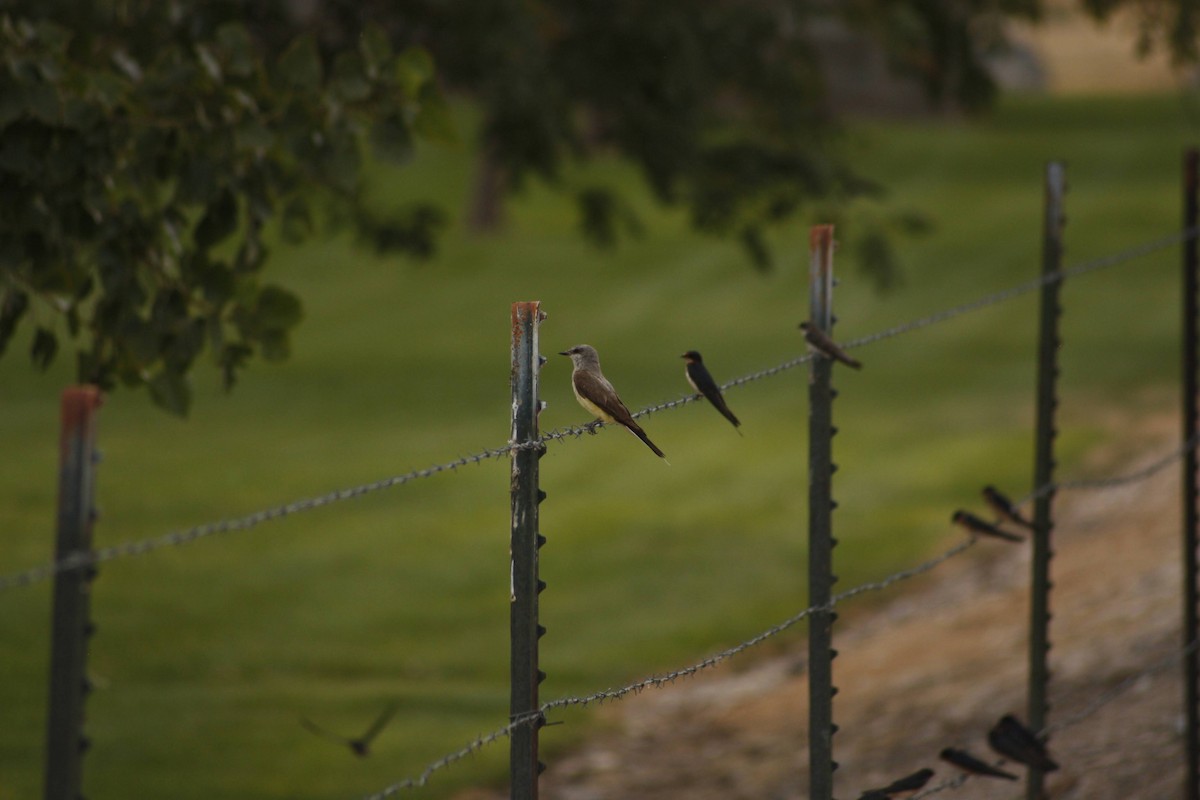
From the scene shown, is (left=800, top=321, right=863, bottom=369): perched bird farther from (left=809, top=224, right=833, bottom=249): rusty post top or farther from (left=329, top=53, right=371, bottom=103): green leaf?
(left=329, top=53, right=371, bottom=103): green leaf

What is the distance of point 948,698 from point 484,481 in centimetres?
869

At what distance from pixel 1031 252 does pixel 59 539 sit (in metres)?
30.3

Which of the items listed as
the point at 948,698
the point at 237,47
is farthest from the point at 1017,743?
the point at 948,698

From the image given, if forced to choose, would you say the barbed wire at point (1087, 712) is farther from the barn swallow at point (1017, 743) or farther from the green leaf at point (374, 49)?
the green leaf at point (374, 49)

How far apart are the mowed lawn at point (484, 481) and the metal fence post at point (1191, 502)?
457cm

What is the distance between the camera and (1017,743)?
20.3 feet

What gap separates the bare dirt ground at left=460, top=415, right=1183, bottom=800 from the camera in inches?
347

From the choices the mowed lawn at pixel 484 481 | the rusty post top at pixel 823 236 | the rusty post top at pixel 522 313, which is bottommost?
the rusty post top at pixel 522 313

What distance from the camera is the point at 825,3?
1517 centimetres

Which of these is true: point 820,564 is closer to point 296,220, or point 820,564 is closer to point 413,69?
→ point 413,69

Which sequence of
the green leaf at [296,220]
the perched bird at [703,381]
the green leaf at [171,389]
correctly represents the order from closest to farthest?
the perched bird at [703,381] < the green leaf at [171,389] < the green leaf at [296,220]

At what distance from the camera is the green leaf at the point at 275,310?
7.59 meters

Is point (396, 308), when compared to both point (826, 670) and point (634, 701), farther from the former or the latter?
point (826, 670)

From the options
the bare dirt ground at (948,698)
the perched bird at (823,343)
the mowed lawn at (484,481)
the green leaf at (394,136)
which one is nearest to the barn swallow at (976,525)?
the perched bird at (823,343)
